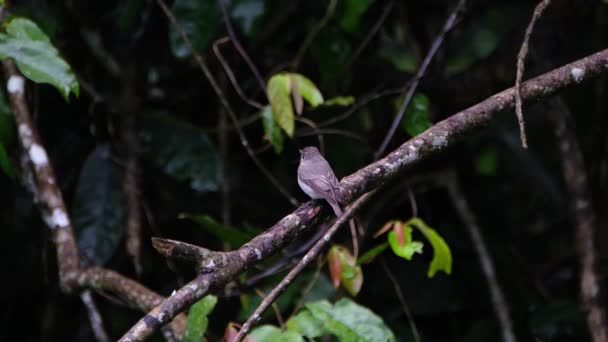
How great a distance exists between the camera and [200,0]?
11.6 ft

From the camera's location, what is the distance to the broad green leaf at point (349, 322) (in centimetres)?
254

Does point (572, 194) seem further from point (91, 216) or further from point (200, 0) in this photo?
point (91, 216)

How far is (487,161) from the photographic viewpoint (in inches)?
177

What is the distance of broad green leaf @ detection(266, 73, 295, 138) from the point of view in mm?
3055

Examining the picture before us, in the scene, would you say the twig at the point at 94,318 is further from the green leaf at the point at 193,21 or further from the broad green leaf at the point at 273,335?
the green leaf at the point at 193,21

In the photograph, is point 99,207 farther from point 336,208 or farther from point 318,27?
point 336,208

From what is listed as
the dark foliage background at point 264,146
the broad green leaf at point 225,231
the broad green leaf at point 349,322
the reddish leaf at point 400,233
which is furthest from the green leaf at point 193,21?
the broad green leaf at point 349,322

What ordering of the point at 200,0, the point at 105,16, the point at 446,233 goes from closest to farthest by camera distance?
the point at 200,0 → the point at 105,16 → the point at 446,233

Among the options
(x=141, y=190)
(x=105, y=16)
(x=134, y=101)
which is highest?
(x=105, y=16)

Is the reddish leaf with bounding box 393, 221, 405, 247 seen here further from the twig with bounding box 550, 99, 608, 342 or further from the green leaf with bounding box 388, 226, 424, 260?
the twig with bounding box 550, 99, 608, 342

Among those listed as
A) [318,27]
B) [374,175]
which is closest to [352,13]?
[318,27]

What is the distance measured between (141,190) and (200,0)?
0.99 m

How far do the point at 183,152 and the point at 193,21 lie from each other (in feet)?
2.07

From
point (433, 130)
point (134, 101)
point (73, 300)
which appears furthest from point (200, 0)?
point (73, 300)
